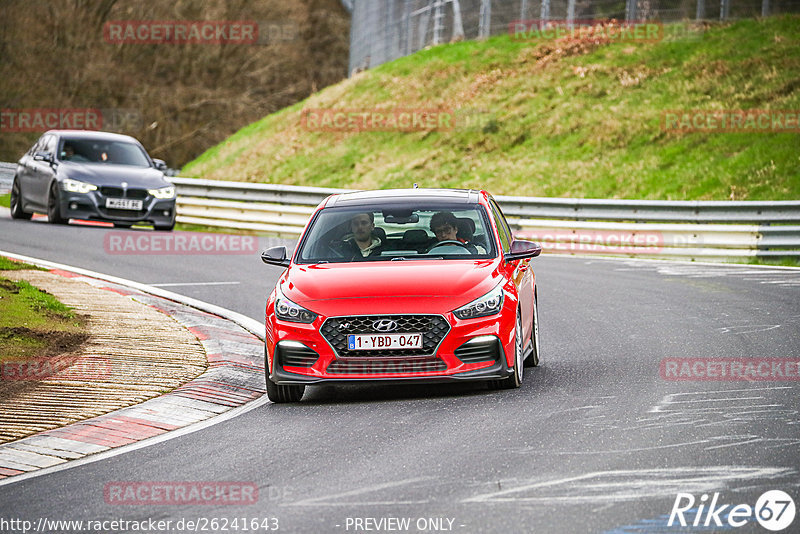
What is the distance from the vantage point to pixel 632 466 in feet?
23.1

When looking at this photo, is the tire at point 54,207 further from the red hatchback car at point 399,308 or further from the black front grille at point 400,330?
the black front grille at point 400,330

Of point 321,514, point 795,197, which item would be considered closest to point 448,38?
point 795,197

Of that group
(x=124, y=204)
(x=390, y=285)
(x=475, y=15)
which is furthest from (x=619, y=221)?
(x=475, y=15)

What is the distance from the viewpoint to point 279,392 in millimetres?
9656

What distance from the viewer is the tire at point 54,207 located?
23578 millimetres

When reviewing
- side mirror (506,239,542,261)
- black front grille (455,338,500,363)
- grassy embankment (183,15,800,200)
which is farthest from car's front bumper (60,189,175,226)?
black front grille (455,338,500,363)
